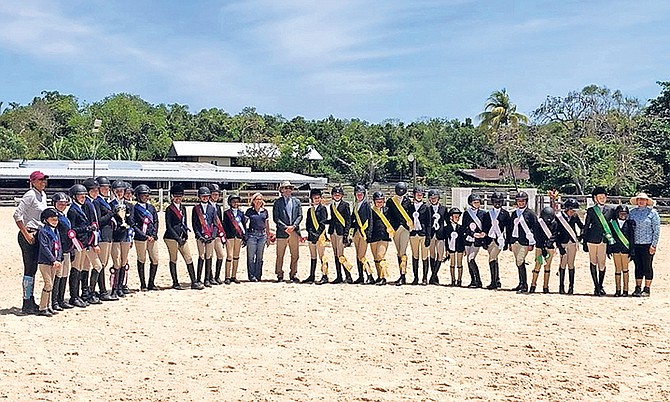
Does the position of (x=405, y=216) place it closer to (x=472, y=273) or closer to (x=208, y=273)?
(x=472, y=273)

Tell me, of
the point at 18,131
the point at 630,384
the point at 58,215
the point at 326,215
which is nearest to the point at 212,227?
the point at 326,215

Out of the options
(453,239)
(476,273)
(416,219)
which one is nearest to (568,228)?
(476,273)

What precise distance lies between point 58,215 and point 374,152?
52637mm

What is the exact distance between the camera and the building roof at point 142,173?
4281cm

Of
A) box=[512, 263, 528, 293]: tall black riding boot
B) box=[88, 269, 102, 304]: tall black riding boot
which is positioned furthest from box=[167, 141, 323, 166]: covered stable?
box=[88, 269, 102, 304]: tall black riding boot

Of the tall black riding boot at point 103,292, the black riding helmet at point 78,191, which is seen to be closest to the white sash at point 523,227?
the tall black riding boot at point 103,292

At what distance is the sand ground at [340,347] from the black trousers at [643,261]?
399mm

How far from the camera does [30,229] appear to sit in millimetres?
8266

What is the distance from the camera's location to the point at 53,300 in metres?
8.55

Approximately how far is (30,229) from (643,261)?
26.1ft

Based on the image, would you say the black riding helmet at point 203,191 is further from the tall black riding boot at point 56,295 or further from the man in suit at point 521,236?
the man in suit at point 521,236

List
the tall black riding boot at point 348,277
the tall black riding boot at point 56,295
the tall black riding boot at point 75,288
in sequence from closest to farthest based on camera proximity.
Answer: the tall black riding boot at point 56,295, the tall black riding boot at point 75,288, the tall black riding boot at point 348,277

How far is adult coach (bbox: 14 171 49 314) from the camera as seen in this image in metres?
8.21

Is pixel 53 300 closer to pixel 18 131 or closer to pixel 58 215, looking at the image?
pixel 58 215
